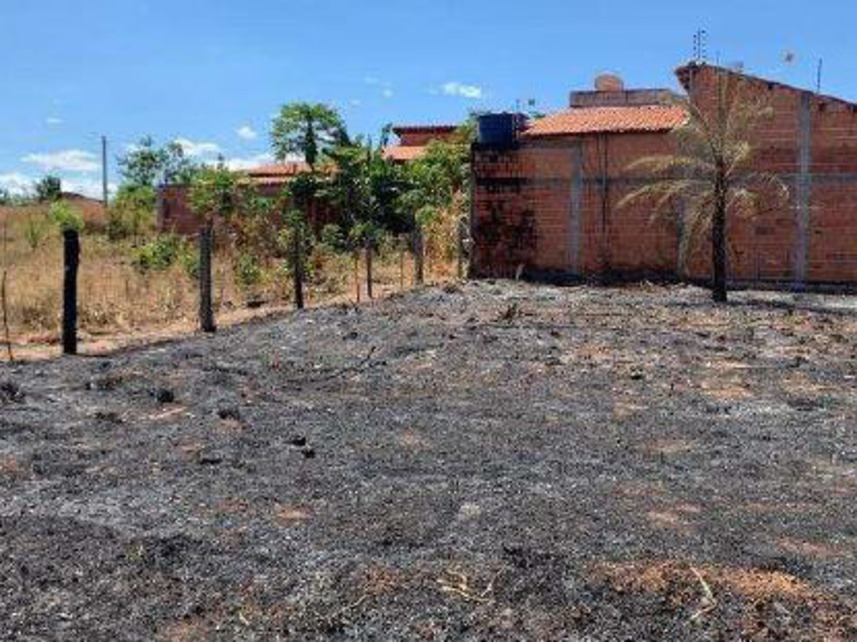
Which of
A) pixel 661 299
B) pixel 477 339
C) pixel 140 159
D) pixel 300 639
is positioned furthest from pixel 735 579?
pixel 140 159

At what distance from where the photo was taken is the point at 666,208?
20.0m

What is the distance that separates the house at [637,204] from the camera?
19.1 m

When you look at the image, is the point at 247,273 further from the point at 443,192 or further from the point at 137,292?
the point at 443,192

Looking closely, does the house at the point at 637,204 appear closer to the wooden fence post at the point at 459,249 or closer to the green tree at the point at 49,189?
the wooden fence post at the point at 459,249

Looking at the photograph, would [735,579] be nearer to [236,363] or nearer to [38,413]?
[38,413]

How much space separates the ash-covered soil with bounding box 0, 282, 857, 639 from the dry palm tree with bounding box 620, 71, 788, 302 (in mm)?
6461

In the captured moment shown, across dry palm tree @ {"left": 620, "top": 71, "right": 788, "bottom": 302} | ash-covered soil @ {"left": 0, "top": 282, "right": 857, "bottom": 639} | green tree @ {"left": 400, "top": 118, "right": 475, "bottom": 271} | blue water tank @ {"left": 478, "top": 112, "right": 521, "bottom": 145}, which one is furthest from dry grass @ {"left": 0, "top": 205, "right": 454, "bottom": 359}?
dry palm tree @ {"left": 620, "top": 71, "right": 788, "bottom": 302}

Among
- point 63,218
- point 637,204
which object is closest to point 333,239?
point 637,204

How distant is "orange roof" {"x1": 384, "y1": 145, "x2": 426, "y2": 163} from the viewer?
32.2 metres

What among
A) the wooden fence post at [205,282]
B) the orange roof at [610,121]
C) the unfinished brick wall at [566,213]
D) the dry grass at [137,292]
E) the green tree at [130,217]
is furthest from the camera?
the green tree at [130,217]

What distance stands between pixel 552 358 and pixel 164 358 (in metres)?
3.72

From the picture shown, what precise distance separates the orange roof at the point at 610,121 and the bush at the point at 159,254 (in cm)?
715

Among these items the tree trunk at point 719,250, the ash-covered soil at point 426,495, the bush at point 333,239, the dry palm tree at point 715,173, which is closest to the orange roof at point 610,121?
the dry palm tree at point 715,173

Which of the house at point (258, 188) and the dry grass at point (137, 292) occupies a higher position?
the house at point (258, 188)
